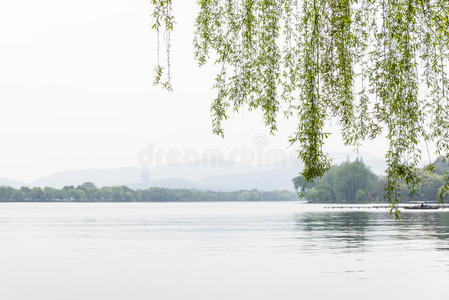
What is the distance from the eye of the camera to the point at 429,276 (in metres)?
28.7

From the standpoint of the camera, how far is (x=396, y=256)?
37719mm

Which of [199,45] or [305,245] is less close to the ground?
[199,45]

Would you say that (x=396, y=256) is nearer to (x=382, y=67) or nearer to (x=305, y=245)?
(x=305, y=245)

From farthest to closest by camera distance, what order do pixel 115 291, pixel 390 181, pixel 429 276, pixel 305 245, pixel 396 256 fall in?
pixel 305 245 → pixel 396 256 → pixel 429 276 → pixel 115 291 → pixel 390 181

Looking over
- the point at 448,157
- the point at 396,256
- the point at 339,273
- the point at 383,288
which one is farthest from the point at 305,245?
the point at 448,157

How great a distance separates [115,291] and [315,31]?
16.8m

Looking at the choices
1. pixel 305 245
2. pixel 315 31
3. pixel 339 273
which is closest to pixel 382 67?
pixel 315 31

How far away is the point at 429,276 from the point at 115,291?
47.2ft

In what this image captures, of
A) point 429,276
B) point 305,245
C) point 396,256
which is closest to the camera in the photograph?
point 429,276

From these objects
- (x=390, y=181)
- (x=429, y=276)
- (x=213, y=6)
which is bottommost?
(x=429, y=276)

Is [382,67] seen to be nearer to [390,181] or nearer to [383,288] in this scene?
[390,181]

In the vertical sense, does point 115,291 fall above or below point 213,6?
below

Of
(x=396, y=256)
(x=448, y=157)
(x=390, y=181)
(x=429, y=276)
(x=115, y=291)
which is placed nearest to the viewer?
(x=390, y=181)

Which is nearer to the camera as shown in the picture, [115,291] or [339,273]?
[115,291]
